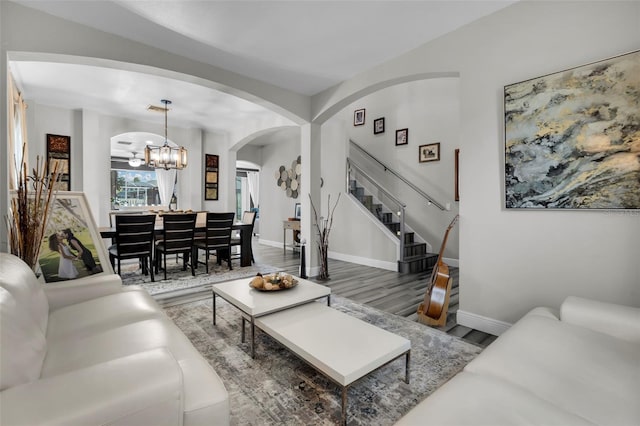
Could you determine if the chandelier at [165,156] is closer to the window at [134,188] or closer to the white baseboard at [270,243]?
the white baseboard at [270,243]

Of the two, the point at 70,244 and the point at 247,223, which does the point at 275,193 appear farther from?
the point at 70,244

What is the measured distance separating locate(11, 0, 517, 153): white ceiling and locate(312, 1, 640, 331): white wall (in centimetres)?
29

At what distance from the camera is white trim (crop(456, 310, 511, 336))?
8.59ft

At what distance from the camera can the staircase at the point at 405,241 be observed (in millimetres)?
4964

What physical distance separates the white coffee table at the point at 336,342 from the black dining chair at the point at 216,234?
2.97m

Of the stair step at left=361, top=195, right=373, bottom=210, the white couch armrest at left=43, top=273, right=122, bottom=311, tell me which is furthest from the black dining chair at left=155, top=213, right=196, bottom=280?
the stair step at left=361, top=195, right=373, bottom=210

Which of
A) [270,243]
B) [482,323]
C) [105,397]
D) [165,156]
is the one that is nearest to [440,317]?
[482,323]

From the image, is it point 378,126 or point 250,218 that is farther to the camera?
point 378,126

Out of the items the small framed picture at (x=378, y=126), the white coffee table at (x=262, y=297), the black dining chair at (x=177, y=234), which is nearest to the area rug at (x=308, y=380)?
the white coffee table at (x=262, y=297)

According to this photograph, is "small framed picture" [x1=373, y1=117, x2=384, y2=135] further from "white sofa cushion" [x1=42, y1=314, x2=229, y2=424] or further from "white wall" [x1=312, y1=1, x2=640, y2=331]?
"white sofa cushion" [x1=42, y1=314, x2=229, y2=424]

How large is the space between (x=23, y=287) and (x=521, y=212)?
11.1 feet

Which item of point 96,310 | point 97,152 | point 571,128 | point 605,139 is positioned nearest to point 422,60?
point 571,128

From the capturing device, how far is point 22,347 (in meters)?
1.06

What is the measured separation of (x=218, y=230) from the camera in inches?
193
